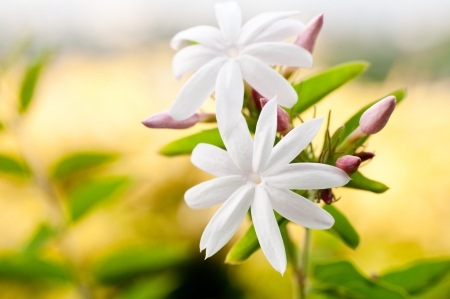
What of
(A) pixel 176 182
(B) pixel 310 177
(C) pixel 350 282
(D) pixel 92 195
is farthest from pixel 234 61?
(A) pixel 176 182

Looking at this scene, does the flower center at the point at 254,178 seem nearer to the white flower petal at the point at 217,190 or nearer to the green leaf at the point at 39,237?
the white flower petal at the point at 217,190

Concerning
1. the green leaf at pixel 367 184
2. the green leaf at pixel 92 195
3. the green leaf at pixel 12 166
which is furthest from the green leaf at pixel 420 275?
the green leaf at pixel 12 166

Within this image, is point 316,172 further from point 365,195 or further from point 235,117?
point 365,195

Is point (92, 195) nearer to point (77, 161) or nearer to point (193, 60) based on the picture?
point (77, 161)

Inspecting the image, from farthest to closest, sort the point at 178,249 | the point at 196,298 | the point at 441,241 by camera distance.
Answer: the point at 196,298, the point at 441,241, the point at 178,249

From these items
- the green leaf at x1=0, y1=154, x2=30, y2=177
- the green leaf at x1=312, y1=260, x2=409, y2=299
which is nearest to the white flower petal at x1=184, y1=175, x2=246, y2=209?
the green leaf at x1=312, y1=260, x2=409, y2=299

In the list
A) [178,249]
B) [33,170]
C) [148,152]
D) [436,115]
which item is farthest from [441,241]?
[33,170]
